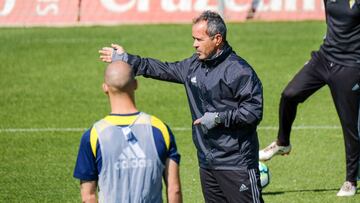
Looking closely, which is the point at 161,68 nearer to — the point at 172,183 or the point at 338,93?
the point at 172,183

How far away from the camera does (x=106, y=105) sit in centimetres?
1798

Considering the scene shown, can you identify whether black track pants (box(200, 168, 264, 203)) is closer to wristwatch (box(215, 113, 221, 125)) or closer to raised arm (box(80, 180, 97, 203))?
wristwatch (box(215, 113, 221, 125))

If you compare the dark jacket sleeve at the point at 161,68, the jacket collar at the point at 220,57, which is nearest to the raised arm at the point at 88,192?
the jacket collar at the point at 220,57

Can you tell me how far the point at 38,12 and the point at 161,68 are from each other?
14967 millimetres

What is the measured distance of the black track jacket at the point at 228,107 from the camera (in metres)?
8.95

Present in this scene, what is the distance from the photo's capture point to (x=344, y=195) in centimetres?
1214

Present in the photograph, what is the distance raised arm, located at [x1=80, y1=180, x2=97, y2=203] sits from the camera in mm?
7352

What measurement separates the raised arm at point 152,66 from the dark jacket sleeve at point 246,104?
2.33 ft

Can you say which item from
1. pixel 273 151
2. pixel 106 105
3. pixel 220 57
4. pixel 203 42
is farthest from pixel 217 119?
pixel 106 105

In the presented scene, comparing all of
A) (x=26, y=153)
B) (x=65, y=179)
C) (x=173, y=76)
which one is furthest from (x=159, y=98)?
(x=173, y=76)

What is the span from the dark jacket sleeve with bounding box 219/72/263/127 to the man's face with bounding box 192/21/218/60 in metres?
0.35

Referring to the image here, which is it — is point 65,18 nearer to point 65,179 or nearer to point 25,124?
point 25,124

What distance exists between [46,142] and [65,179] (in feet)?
7.63

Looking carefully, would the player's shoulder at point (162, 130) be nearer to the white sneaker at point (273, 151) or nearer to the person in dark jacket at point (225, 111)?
the person in dark jacket at point (225, 111)
